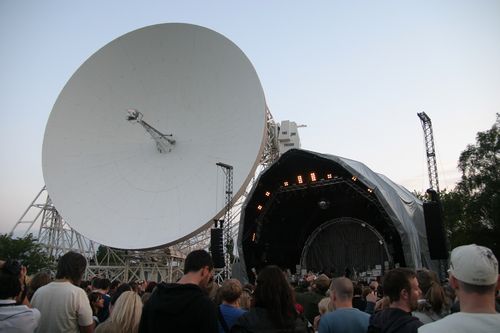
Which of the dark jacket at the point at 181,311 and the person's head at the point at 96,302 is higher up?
the dark jacket at the point at 181,311

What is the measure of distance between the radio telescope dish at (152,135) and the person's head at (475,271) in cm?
1685

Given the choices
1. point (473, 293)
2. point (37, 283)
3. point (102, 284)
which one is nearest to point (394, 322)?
point (473, 293)

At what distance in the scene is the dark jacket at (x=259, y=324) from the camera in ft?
9.93

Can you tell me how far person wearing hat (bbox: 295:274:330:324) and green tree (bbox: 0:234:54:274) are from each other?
28896mm

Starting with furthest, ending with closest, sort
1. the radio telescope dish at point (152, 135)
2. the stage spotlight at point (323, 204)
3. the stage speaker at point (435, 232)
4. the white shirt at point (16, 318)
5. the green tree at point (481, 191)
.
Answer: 1. the green tree at point (481, 191)
2. the stage spotlight at point (323, 204)
3. the radio telescope dish at point (152, 135)
4. the stage speaker at point (435, 232)
5. the white shirt at point (16, 318)

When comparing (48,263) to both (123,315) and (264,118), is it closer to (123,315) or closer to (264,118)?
(264,118)

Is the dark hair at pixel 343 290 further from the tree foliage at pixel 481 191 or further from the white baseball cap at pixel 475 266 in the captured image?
the tree foliage at pixel 481 191

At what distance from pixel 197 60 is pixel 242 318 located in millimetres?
21233

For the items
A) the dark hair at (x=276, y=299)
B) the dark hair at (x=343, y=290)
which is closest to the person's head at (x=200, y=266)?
the dark hair at (x=276, y=299)

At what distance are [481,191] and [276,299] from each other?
36.3 m

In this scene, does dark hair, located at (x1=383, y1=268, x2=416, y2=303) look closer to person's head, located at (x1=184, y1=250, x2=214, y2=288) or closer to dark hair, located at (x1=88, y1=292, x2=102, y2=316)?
person's head, located at (x1=184, y1=250, x2=214, y2=288)

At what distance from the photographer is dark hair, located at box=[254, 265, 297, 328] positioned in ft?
10.1

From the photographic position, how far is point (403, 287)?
3.51m

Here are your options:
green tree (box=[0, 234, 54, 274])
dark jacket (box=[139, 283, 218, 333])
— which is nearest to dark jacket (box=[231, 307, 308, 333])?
dark jacket (box=[139, 283, 218, 333])
